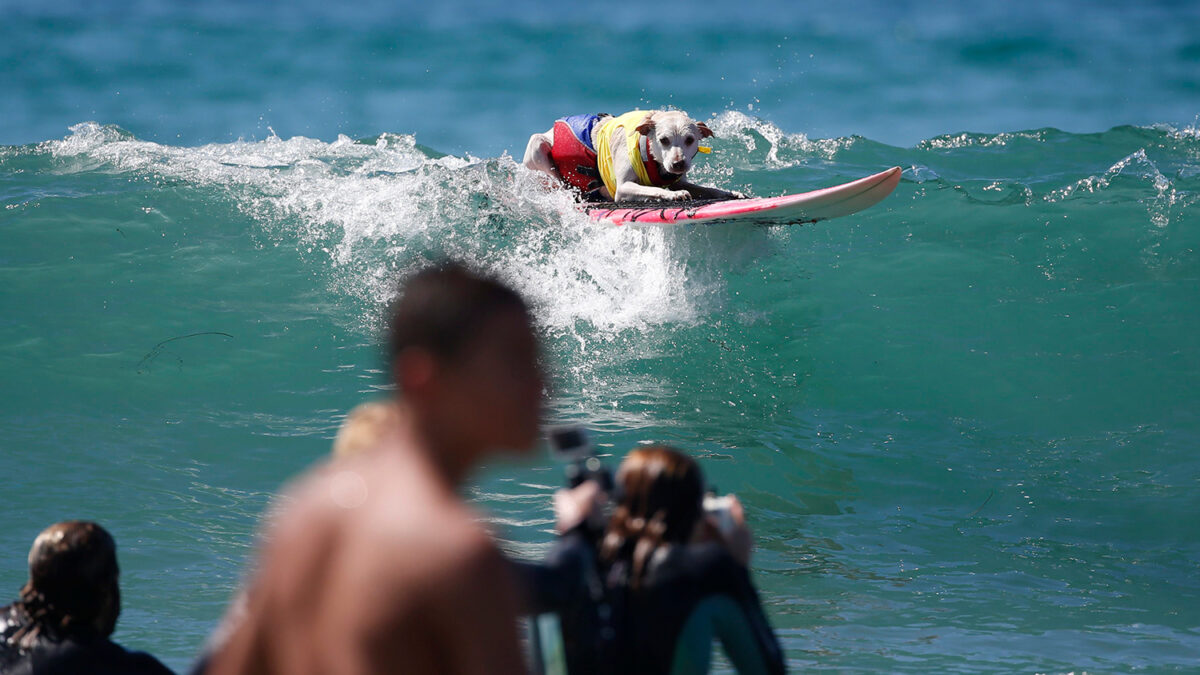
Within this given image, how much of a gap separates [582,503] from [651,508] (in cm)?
33

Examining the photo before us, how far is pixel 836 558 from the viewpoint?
572 cm

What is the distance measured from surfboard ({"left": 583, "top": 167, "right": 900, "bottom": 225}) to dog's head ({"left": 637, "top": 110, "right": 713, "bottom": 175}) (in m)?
0.40

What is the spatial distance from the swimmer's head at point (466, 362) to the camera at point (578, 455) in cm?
37

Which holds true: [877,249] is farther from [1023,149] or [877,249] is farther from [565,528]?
[565,528]

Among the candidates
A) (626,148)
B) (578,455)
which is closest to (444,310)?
(578,455)

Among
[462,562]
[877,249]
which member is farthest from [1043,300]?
[462,562]

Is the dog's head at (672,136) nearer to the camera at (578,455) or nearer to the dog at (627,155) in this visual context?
the dog at (627,155)

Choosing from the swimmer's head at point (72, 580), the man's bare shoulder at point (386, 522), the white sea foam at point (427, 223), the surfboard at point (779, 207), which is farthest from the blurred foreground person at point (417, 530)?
the surfboard at point (779, 207)

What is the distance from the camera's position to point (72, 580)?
8.10ft

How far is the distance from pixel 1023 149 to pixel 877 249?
6804mm

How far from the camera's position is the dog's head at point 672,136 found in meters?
8.80

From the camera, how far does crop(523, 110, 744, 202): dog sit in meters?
8.88

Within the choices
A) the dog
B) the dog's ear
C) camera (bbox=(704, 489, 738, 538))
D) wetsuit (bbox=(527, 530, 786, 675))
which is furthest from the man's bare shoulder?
the dog's ear

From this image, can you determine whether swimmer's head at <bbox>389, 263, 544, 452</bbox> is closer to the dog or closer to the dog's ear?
the dog
